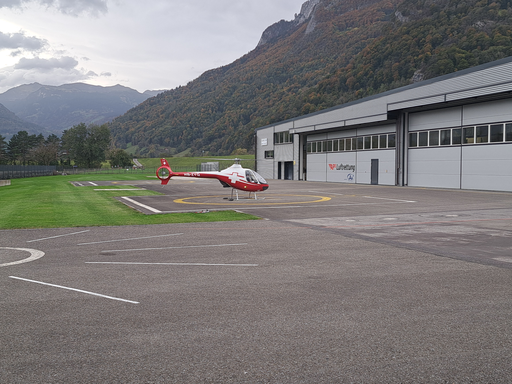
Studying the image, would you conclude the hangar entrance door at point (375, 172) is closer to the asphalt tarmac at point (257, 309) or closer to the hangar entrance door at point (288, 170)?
the hangar entrance door at point (288, 170)

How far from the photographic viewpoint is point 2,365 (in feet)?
15.1

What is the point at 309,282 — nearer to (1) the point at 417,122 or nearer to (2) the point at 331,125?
(1) the point at 417,122

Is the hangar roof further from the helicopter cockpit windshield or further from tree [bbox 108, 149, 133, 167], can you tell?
tree [bbox 108, 149, 133, 167]

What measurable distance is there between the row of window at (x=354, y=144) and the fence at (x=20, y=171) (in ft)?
163

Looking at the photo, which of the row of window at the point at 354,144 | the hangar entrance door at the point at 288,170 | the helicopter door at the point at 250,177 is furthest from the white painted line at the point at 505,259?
the hangar entrance door at the point at 288,170

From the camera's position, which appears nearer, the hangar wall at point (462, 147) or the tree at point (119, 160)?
the hangar wall at point (462, 147)

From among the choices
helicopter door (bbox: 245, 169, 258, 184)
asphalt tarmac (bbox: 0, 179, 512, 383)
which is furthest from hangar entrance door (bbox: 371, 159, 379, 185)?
asphalt tarmac (bbox: 0, 179, 512, 383)

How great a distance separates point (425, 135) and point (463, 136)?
486 centimetres

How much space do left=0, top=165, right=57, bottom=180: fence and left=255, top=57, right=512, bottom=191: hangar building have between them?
4912 cm

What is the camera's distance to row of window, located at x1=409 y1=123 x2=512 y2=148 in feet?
→ 112

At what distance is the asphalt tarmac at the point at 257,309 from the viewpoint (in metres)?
4.56

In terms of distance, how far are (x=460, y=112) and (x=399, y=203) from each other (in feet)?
56.4

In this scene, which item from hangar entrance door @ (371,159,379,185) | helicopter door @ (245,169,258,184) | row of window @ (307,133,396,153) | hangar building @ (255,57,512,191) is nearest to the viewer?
helicopter door @ (245,169,258,184)

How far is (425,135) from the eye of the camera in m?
42.0
